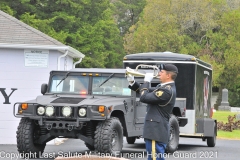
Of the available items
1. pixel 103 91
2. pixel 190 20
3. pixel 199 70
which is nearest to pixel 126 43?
pixel 190 20

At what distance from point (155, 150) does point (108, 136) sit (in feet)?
13.6

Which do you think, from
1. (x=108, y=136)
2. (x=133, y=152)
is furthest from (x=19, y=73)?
(x=108, y=136)

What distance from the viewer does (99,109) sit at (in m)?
13.4

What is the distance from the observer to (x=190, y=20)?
193 ft

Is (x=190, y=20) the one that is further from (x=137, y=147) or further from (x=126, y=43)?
(x=137, y=147)

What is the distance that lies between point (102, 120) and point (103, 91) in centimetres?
166

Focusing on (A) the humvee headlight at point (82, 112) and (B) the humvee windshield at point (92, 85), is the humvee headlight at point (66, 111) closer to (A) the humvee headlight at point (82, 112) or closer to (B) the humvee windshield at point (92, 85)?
(A) the humvee headlight at point (82, 112)

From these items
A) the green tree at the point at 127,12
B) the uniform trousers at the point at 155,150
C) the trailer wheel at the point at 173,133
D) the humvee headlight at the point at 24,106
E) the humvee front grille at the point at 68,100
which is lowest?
the trailer wheel at the point at 173,133

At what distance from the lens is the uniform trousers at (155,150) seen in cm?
921

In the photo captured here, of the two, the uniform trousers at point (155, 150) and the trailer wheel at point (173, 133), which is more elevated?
the uniform trousers at point (155, 150)

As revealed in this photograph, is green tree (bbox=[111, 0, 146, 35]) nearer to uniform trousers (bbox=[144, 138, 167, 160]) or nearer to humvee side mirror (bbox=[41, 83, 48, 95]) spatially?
humvee side mirror (bbox=[41, 83, 48, 95])

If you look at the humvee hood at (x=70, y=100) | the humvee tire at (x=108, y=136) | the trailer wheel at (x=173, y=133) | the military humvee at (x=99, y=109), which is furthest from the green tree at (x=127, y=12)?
the humvee tire at (x=108, y=136)

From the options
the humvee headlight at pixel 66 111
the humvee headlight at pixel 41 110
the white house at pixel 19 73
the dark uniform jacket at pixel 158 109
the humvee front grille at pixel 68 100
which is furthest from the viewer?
the white house at pixel 19 73

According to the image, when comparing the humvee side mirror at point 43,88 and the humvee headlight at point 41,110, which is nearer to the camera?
the humvee headlight at point 41,110
